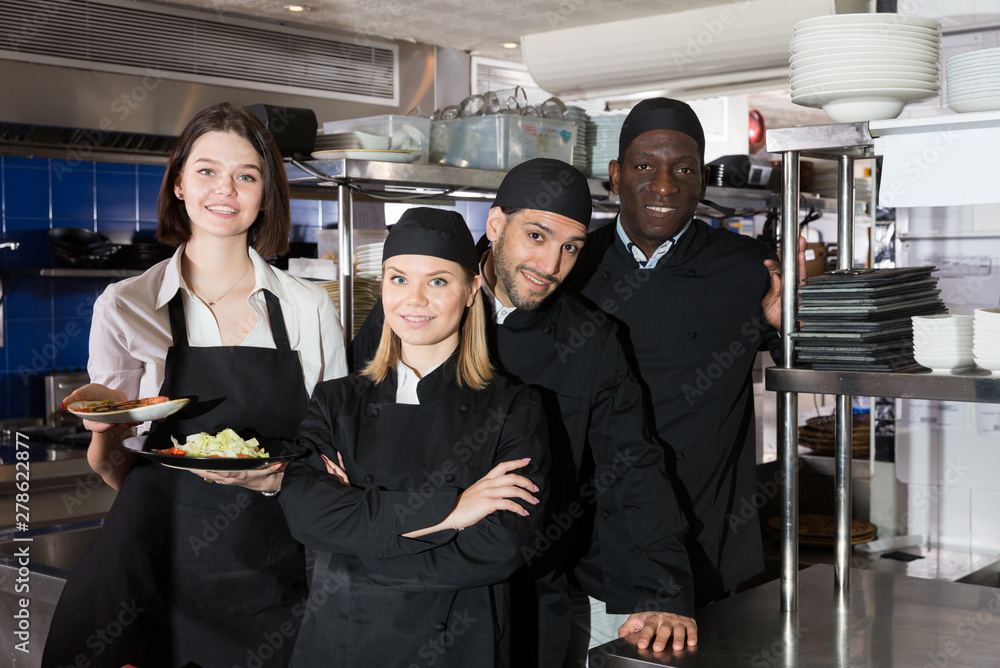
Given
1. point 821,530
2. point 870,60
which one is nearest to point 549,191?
point 870,60

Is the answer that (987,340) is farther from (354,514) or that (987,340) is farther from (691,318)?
(354,514)

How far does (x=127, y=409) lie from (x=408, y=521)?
0.58 meters

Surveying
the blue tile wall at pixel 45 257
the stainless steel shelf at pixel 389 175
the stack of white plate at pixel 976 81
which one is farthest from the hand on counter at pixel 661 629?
the blue tile wall at pixel 45 257

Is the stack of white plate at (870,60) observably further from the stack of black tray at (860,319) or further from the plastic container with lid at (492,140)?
the plastic container with lid at (492,140)

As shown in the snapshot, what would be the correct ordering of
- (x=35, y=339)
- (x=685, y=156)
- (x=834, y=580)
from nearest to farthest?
(x=834, y=580) → (x=685, y=156) → (x=35, y=339)

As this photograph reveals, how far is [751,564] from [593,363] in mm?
778

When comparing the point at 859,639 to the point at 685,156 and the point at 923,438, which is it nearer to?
the point at 685,156

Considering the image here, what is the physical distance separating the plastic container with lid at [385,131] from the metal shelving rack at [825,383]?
143cm

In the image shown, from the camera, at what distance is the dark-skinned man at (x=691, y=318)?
89.6 inches

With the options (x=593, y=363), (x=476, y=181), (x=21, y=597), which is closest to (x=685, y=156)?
(x=593, y=363)

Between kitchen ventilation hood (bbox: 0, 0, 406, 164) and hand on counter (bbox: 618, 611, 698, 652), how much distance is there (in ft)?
10.2

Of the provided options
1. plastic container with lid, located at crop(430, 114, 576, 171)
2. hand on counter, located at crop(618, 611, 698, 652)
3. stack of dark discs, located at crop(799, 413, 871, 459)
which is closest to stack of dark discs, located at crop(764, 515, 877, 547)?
stack of dark discs, located at crop(799, 413, 871, 459)

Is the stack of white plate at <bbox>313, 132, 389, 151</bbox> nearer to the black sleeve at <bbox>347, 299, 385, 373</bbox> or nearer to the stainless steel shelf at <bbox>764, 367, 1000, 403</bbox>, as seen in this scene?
the black sleeve at <bbox>347, 299, 385, 373</bbox>

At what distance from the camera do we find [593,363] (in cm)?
194
